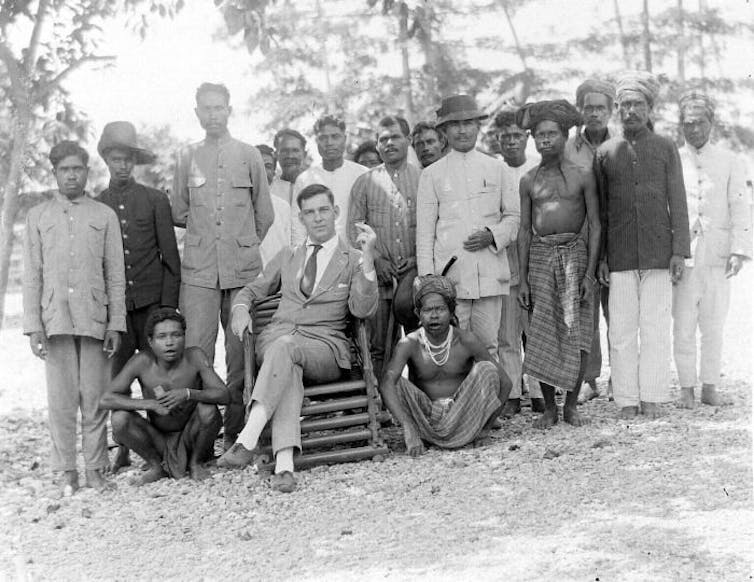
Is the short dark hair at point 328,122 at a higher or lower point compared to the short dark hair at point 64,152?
higher

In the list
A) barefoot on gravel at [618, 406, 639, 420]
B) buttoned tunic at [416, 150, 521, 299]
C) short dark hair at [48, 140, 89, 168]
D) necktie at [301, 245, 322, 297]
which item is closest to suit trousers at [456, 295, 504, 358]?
buttoned tunic at [416, 150, 521, 299]

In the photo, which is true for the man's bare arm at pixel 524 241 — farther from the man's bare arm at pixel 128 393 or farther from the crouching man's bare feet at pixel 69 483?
the crouching man's bare feet at pixel 69 483

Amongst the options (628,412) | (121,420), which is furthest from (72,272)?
(628,412)

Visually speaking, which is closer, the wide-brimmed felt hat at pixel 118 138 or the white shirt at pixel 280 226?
the wide-brimmed felt hat at pixel 118 138

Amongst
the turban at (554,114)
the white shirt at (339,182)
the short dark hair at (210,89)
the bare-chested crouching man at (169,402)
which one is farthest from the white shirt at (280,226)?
the turban at (554,114)

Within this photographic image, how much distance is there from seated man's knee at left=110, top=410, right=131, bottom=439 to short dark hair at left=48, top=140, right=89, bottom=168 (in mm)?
1573

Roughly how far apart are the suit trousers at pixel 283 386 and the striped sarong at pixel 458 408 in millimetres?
739

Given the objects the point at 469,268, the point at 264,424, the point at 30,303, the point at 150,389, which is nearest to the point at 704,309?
the point at 469,268

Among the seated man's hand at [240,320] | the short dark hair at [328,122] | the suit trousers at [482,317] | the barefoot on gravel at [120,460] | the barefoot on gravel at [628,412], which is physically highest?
the short dark hair at [328,122]

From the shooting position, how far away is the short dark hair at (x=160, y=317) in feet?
19.6

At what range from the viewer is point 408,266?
6.89 m

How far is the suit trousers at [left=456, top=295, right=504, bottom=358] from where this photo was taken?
6.73 metres

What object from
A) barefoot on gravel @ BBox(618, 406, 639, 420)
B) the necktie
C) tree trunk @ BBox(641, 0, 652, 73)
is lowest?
barefoot on gravel @ BBox(618, 406, 639, 420)

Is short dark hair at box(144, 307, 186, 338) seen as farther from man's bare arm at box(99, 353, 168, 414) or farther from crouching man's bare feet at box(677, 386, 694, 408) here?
crouching man's bare feet at box(677, 386, 694, 408)
